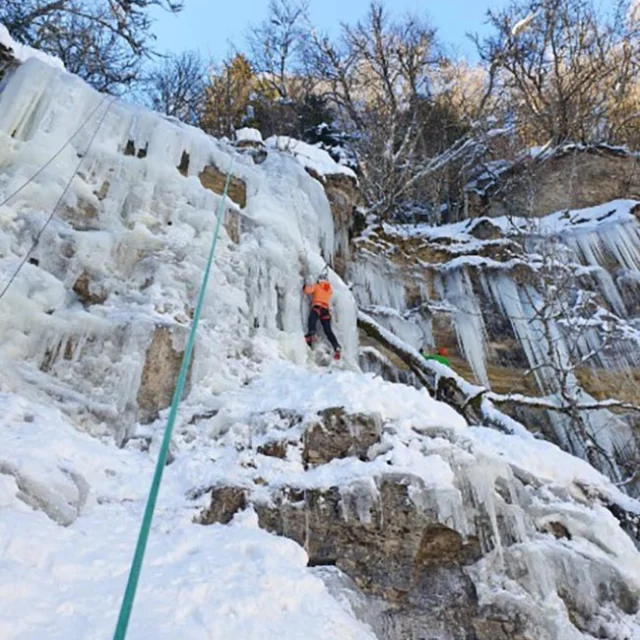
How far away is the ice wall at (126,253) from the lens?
4.28 metres

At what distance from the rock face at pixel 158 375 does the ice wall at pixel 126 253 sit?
0.05 meters

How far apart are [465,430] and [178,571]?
7.11 ft

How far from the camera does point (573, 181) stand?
1137 cm

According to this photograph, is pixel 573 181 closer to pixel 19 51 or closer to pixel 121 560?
pixel 19 51

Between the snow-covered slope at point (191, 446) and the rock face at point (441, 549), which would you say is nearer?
the snow-covered slope at point (191, 446)

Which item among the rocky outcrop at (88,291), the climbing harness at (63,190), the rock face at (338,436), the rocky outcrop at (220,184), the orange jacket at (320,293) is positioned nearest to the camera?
the rock face at (338,436)

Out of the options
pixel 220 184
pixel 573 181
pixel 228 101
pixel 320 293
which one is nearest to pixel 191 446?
pixel 320 293

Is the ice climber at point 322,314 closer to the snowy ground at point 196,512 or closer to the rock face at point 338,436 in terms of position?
the snowy ground at point 196,512

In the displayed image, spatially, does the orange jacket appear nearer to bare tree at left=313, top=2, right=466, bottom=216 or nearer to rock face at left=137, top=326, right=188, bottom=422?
rock face at left=137, top=326, right=188, bottom=422

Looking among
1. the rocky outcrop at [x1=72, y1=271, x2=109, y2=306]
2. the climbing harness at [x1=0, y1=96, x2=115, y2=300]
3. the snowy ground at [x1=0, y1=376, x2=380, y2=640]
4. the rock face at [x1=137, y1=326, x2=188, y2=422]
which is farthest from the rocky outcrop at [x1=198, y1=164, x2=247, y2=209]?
the snowy ground at [x1=0, y1=376, x2=380, y2=640]

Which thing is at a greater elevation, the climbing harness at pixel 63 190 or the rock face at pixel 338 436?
the climbing harness at pixel 63 190

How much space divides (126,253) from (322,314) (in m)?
1.94

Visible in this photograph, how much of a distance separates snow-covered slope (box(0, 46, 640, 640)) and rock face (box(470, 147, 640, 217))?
6.49 meters

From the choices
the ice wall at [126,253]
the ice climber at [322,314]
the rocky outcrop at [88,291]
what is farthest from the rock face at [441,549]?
the ice climber at [322,314]
